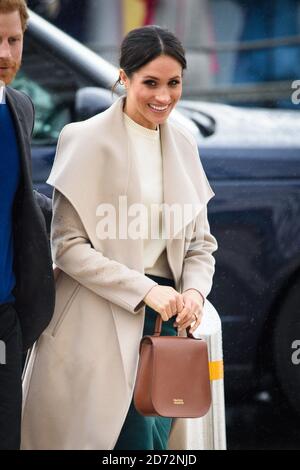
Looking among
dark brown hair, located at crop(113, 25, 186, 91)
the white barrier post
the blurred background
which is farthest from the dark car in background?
the blurred background

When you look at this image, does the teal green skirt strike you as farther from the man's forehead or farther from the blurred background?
the blurred background

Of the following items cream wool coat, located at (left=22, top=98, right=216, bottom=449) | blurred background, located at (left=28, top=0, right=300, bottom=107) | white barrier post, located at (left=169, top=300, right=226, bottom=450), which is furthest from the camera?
blurred background, located at (left=28, top=0, right=300, bottom=107)

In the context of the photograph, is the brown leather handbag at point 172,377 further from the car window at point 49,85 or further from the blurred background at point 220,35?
the blurred background at point 220,35

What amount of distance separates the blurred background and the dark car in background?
717cm

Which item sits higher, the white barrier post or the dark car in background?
the dark car in background

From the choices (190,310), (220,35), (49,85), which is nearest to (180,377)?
(190,310)

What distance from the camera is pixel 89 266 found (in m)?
3.33

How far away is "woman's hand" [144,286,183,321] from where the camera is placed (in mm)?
3287

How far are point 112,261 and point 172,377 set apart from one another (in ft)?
1.09

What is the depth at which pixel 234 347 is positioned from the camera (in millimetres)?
5215
